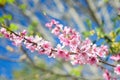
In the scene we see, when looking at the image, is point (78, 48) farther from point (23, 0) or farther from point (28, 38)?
point (23, 0)

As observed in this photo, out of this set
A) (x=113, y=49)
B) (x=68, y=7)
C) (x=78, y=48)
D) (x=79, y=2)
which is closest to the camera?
(x=78, y=48)

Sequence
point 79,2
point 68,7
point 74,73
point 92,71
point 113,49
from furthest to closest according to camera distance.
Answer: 1. point 92,71
2. point 68,7
3. point 79,2
4. point 74,73
5. point 113,49

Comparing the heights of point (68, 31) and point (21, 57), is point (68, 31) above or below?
below

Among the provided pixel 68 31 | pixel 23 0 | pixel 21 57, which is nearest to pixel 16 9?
pixel 23 0

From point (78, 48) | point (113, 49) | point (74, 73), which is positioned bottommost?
point (78, 48)

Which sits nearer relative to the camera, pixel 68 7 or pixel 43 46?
pixel 43 46

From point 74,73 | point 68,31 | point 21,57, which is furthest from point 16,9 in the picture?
point 68,31
